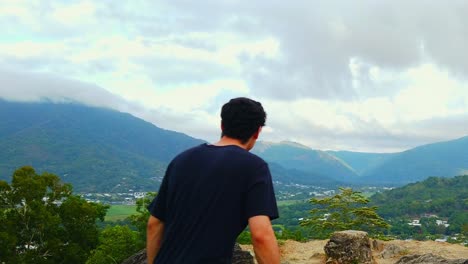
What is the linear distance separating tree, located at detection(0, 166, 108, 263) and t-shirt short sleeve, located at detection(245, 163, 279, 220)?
79.9ft

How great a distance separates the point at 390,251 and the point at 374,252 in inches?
27.7

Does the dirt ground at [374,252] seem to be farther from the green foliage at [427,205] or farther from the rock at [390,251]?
the green foliage at [427,205]

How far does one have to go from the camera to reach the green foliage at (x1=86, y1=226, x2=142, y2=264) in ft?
67.7

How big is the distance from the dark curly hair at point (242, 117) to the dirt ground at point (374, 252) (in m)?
16.2

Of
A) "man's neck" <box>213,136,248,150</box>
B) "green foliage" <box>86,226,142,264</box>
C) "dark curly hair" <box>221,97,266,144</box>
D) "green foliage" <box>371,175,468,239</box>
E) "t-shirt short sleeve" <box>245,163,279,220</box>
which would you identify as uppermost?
"dark curly hair" <box>221,97,266,144</box>

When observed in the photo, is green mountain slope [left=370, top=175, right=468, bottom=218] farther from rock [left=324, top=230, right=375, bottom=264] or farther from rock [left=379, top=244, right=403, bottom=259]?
rock [left=324, top=230, right=375, bottom=264]

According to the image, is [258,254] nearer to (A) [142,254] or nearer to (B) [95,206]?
(A) [142,254]

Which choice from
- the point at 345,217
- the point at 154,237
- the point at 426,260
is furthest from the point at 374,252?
the point at 154,237

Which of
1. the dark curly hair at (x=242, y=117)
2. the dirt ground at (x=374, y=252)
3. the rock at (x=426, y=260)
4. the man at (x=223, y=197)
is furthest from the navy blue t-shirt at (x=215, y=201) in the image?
the dirt ground at (x=374, y=252)

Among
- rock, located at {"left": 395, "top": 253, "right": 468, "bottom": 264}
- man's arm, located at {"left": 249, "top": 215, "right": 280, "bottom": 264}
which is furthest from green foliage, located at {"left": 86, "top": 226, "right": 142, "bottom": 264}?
man's arm, located at {"left": 249, "top": 215, "right": 280, "bottom": 264}

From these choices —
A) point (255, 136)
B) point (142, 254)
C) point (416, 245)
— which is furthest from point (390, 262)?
point (255, 136)

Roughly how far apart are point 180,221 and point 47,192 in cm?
2649

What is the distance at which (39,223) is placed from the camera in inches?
1001

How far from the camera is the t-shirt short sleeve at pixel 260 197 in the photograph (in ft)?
9.26
